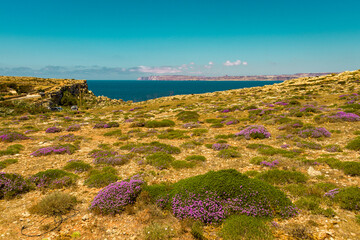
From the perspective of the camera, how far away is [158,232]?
667cm

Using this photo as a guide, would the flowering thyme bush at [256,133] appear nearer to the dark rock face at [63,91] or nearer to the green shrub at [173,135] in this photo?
the green shrub at [173,135]

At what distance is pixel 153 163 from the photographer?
43.2 ft

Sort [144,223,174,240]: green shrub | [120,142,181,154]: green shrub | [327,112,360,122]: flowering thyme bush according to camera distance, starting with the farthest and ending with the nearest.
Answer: [327,112,360,122]: flowering thyme bush → [120,142,181,154]: green shrub → [144,223,174,240]: green shrub

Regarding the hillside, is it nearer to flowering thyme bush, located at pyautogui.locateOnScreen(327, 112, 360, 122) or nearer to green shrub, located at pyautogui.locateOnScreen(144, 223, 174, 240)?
green shrub, located at pyautogui.locateOnScreen(144, 223, 174, 240)

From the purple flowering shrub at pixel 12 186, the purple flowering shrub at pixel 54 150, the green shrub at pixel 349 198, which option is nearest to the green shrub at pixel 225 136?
the green shrub at pixel 349 198

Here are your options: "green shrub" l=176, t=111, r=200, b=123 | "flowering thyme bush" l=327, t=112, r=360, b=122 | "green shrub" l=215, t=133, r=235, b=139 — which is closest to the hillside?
"green shrub" l=215, t=133, r=235, b=139

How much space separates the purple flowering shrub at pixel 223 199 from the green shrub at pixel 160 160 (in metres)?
4.22

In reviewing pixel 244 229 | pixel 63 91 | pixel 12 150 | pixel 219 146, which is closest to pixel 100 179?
pixel 244 229

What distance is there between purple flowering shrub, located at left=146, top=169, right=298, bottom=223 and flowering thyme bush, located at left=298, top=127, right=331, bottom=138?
11796 millimetres

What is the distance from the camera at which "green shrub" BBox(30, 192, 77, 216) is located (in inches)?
316

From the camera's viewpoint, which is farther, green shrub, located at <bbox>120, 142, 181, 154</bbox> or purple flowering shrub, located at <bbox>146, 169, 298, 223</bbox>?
green shrub, located at <bbox>120, 142, 181, 154</bbox>

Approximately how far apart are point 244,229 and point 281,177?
5.11 meters

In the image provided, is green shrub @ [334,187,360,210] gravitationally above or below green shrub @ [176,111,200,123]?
above

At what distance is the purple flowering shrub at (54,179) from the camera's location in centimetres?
1045
